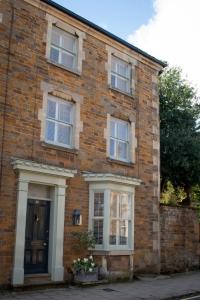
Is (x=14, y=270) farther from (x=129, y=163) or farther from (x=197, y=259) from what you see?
(x=197, y=259)

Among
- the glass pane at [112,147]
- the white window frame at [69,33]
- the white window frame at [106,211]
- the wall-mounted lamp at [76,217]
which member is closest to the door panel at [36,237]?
the wall-mounted lamp at [76,217]

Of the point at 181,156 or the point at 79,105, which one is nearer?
the point at 79,105

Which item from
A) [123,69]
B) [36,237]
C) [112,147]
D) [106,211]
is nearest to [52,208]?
[36,237]

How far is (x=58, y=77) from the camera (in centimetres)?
1381

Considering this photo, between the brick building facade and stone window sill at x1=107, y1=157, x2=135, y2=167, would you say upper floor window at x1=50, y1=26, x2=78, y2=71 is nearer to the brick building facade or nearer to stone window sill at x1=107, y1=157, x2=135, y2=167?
the brick building facade

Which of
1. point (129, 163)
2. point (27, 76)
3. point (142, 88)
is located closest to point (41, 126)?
point (27, 76)

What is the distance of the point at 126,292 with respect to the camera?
38.7 ft

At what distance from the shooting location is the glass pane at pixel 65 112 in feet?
45.3

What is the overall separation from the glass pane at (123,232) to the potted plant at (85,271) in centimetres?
176

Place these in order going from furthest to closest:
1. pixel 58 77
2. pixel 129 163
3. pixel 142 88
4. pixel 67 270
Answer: pixel 142 88 → pixel 129 163 → pixel 58 77 → pixel 67 270

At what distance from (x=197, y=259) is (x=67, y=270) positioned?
7676 mm

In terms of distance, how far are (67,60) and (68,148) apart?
132 inches

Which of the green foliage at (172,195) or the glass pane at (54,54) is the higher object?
the glass pane at (54,54)

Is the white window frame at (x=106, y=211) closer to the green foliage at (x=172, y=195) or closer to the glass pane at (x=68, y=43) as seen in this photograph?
the glass pane at (x=68, y=43)
